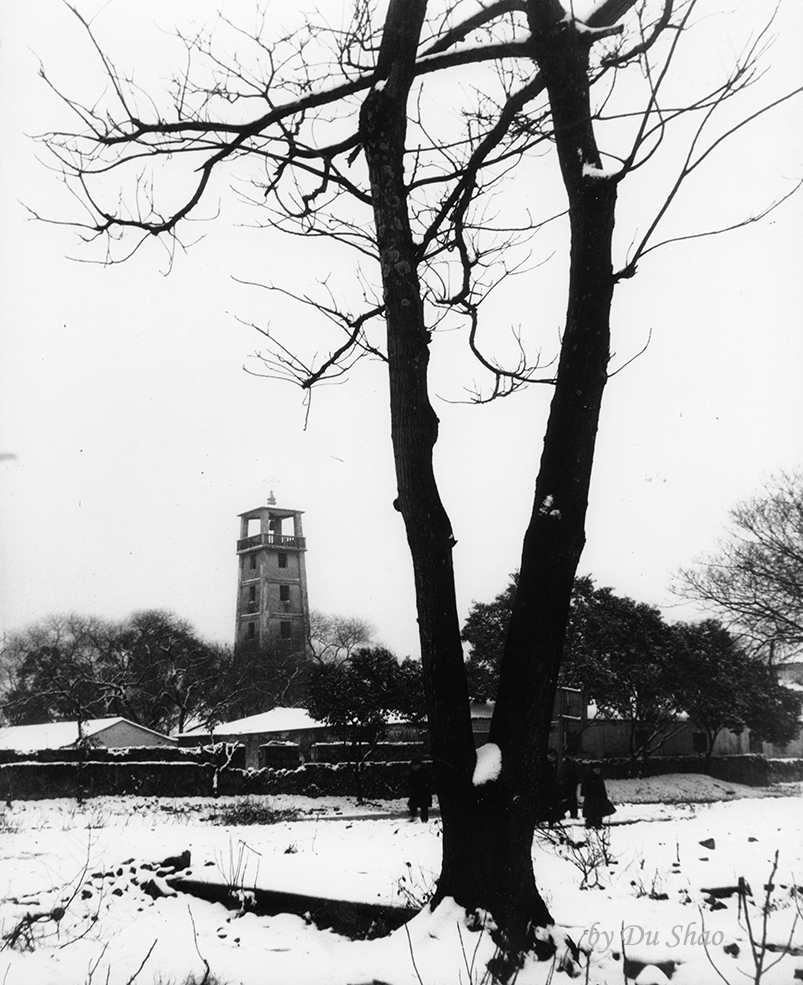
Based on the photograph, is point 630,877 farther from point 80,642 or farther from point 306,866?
point 80,642

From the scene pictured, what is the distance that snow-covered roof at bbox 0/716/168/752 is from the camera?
110ft

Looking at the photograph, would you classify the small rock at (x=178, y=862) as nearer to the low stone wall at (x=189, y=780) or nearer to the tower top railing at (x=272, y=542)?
the low stone wall at (x=189, y=780)

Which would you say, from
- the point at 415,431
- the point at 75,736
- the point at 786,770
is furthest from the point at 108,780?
the point at 786,770

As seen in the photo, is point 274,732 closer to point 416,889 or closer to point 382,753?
point 382,753

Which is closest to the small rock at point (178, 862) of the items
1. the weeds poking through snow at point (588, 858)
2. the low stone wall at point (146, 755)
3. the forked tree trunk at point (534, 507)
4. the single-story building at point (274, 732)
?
the weeds poking through snow at point (588, 858)

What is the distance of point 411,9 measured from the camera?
168 inches

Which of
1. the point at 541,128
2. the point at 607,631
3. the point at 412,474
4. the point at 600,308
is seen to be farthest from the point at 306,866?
the point at 607,631

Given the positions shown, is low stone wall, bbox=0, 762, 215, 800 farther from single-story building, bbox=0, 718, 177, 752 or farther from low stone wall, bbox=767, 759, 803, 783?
low stone wall, bbox=767, 759, 803, 783

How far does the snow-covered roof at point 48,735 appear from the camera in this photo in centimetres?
3353

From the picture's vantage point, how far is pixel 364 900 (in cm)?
493

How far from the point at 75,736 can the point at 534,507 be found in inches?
1388

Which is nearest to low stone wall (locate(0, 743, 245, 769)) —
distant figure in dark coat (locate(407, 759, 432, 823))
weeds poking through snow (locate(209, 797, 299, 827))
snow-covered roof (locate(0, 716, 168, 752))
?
snow-covered roof (locate(0, 716, 168, 752))

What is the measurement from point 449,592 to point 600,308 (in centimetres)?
167

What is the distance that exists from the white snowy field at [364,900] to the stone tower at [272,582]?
1935 inches
